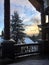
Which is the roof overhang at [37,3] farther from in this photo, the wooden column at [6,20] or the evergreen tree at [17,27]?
the wooden column at [6,20]

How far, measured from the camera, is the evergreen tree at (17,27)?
14523 mm

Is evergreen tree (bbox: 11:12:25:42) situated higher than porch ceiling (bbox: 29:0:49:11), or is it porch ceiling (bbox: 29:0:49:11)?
porch ceiling (bbox: 29:0:49:11)

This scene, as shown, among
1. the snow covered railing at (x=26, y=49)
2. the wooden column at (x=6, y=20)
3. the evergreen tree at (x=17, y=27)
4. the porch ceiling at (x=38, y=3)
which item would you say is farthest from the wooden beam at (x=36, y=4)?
the wooden column at (x=6, y=20)

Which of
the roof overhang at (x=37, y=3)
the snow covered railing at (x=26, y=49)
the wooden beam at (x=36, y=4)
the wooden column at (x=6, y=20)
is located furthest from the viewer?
the wooden beam at (x=36, y=4)

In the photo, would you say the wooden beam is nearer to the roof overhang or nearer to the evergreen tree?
the roof overhang

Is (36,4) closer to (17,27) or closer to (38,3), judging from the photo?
(38,3)

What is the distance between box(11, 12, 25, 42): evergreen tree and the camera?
14523 mm

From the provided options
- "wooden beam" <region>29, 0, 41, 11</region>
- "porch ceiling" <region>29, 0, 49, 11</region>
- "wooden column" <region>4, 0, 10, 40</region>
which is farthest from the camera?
"wooden beam" <region>29, 0, 41, 11</region>

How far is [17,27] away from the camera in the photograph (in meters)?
15.1

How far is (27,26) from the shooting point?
1477cm

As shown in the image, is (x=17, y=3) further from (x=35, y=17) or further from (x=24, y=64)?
(x=24, y=64)

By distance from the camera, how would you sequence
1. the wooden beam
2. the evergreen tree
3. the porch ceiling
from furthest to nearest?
the evergreen tree, the wooden beam, the porch ceiling

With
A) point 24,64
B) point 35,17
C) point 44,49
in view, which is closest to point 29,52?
point 44,49

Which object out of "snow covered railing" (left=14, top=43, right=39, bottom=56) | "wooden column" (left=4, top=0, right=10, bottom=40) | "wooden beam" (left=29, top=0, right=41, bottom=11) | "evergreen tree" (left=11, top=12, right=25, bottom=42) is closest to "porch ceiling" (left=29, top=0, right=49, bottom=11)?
"wooden beam" (left=29, top=0, right=41, bottom=11)
